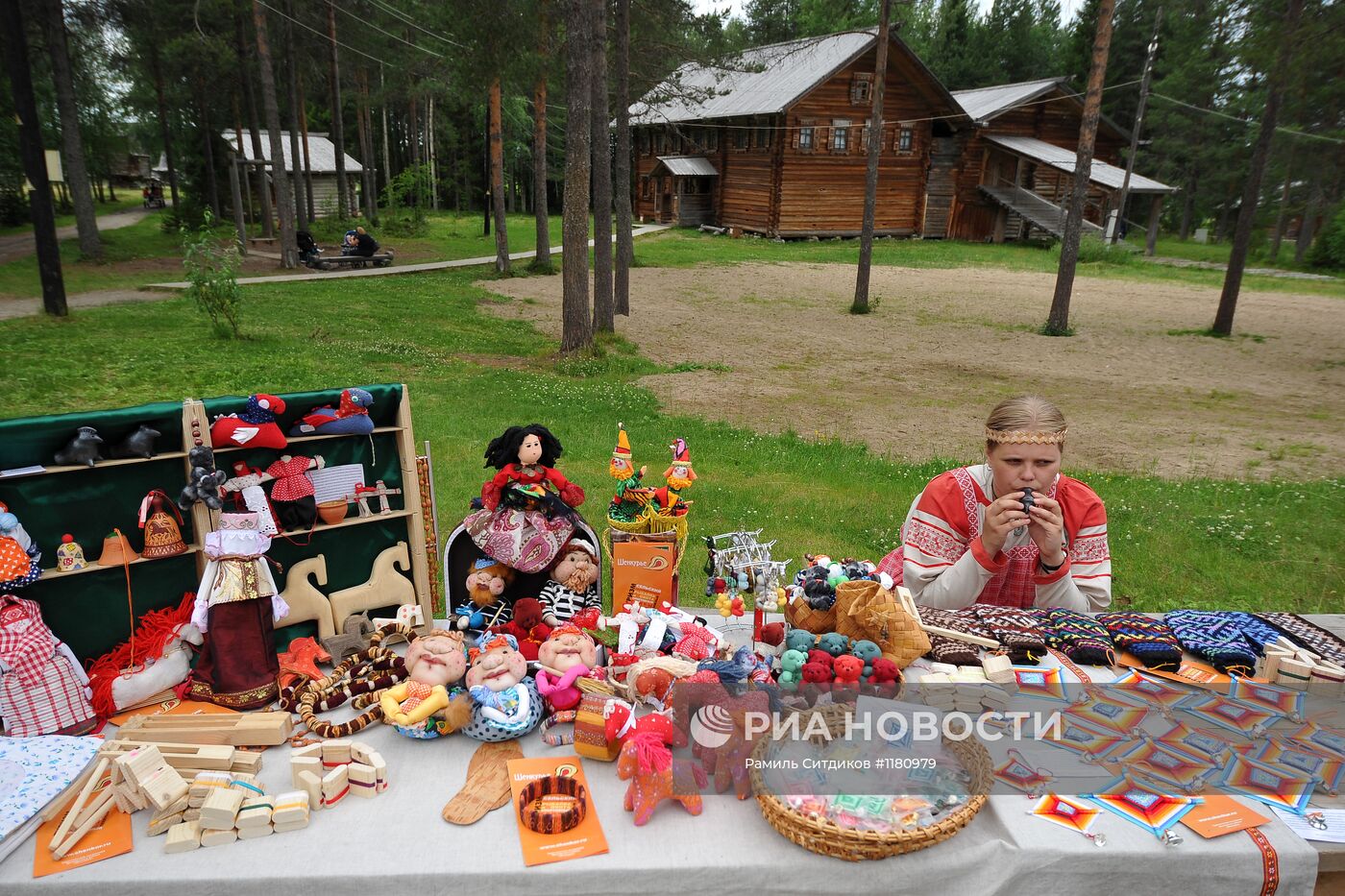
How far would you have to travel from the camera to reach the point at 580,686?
2.71 m

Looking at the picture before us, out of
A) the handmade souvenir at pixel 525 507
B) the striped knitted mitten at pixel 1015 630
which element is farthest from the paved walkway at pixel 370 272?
the striped knitted mitten at pixel 1015 630

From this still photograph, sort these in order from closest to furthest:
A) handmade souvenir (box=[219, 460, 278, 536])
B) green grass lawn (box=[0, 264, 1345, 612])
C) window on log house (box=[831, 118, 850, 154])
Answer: handmade souvenir (box=[219, 460, 278, 536]) → green grass lawn (box=[0, 264, 1345, 612]) → window on log house (box=[831, 118, 850, 154])

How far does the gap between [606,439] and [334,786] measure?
6.39 m

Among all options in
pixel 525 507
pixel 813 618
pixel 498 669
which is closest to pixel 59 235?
pixel 525 507

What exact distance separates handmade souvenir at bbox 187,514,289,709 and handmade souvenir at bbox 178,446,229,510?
103mm

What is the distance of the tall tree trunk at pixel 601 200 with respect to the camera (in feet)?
46.0

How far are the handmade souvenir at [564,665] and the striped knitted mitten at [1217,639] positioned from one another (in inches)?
91.4

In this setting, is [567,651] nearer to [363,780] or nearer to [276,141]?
[363,780]

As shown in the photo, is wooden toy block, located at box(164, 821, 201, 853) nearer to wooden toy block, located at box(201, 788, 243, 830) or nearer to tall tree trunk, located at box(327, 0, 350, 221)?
wooden toy block, located at box(201, 788, 243, 830)

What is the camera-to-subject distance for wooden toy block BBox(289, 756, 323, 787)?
2326 millimetres

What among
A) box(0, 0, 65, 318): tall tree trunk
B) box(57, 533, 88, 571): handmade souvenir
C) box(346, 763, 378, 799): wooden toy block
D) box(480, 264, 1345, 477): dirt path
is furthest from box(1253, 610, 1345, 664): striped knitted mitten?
box(0, 0, 65, 318): tall tree trunk

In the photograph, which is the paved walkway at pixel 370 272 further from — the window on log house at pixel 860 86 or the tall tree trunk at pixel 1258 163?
the tall tree trunk at pixel 1258 163

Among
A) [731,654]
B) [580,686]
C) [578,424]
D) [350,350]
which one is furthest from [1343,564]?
[350,350]

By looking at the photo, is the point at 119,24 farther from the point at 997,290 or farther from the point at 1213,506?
the point at 1213,506
